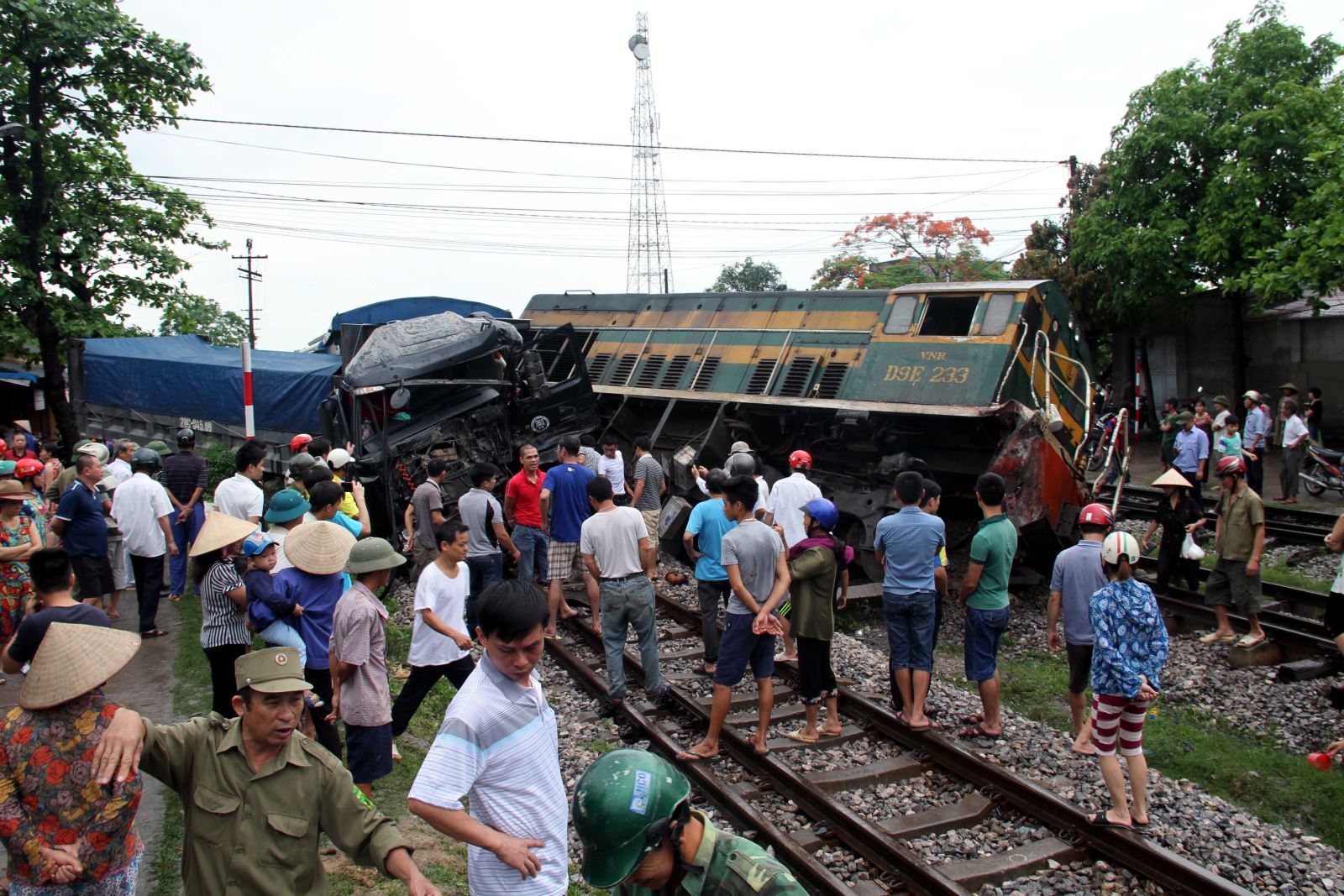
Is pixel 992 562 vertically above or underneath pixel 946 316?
underneath

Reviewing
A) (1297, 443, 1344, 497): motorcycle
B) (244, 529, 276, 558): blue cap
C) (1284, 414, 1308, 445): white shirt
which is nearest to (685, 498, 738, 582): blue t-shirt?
(244, 529, 276, 558): blue cap

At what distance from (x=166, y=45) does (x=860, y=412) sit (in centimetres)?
1174

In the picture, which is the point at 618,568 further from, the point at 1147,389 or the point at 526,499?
the point at 1147,389

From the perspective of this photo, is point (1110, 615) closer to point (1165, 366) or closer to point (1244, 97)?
point (1244, 97)

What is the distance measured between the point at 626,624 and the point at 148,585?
4.73 meters

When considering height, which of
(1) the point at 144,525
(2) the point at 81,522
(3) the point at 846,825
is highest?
(2) the point at 81,522

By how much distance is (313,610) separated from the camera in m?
5.16

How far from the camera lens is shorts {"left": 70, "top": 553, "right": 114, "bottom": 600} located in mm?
7676

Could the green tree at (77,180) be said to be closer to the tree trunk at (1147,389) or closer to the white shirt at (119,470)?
the white shirt at (119,470)

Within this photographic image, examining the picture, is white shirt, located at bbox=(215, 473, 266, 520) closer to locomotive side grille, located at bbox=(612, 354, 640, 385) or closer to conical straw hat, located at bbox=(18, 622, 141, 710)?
conical straw hat, located at bbox=(18, 622, 141, 710)

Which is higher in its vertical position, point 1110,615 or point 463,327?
point 463,327

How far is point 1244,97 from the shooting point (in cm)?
1839

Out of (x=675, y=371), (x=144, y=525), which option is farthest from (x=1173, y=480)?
(x=144, y=525)

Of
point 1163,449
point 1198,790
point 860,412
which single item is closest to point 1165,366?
point 1163,449
